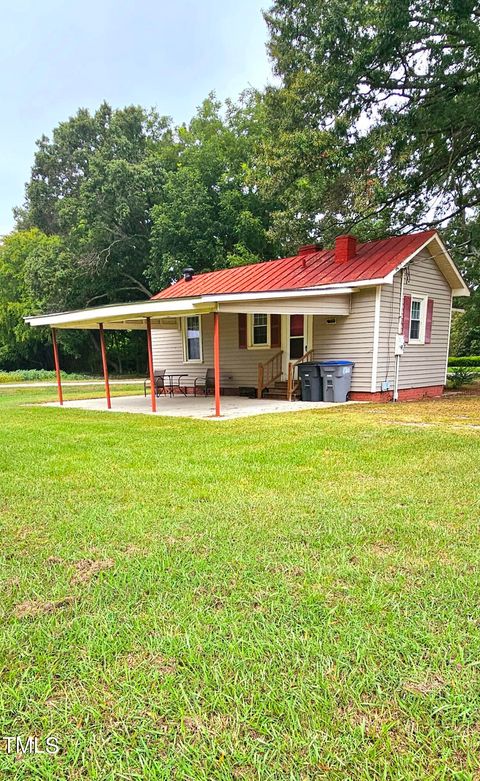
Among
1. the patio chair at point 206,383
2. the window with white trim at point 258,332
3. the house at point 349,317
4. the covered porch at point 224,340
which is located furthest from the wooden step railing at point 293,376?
the patio chair at point 206,383

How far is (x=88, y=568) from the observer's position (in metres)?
2.48

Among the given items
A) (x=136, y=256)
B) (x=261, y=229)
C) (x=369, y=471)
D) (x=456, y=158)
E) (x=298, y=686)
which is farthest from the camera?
(x=136, y=256)

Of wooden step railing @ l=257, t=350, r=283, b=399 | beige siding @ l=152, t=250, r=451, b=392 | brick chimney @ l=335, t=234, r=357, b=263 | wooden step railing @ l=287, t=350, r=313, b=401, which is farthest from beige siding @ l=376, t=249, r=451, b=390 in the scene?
wooden step railing @ l=257, t=350, r=283, b=399

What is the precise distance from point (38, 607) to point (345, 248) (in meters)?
11.2

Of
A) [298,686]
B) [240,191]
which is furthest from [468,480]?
[240,191]

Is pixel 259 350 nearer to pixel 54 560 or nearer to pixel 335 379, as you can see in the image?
pixel 335 379

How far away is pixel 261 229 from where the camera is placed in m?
22.8

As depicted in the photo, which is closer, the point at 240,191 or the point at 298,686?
the point at 298,686

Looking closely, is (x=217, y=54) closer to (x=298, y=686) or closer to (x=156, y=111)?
(x=156, y=111)

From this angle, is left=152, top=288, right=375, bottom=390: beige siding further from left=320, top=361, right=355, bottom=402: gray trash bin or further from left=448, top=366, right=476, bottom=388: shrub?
left=448, top=366, right=476, bottom=388: shrub

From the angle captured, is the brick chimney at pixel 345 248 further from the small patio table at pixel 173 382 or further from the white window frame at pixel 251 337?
the small patio table at pixel 173 382

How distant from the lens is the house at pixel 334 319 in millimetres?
9664

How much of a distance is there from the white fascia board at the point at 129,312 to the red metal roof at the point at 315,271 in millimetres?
1628

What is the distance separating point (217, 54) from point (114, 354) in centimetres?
1904
